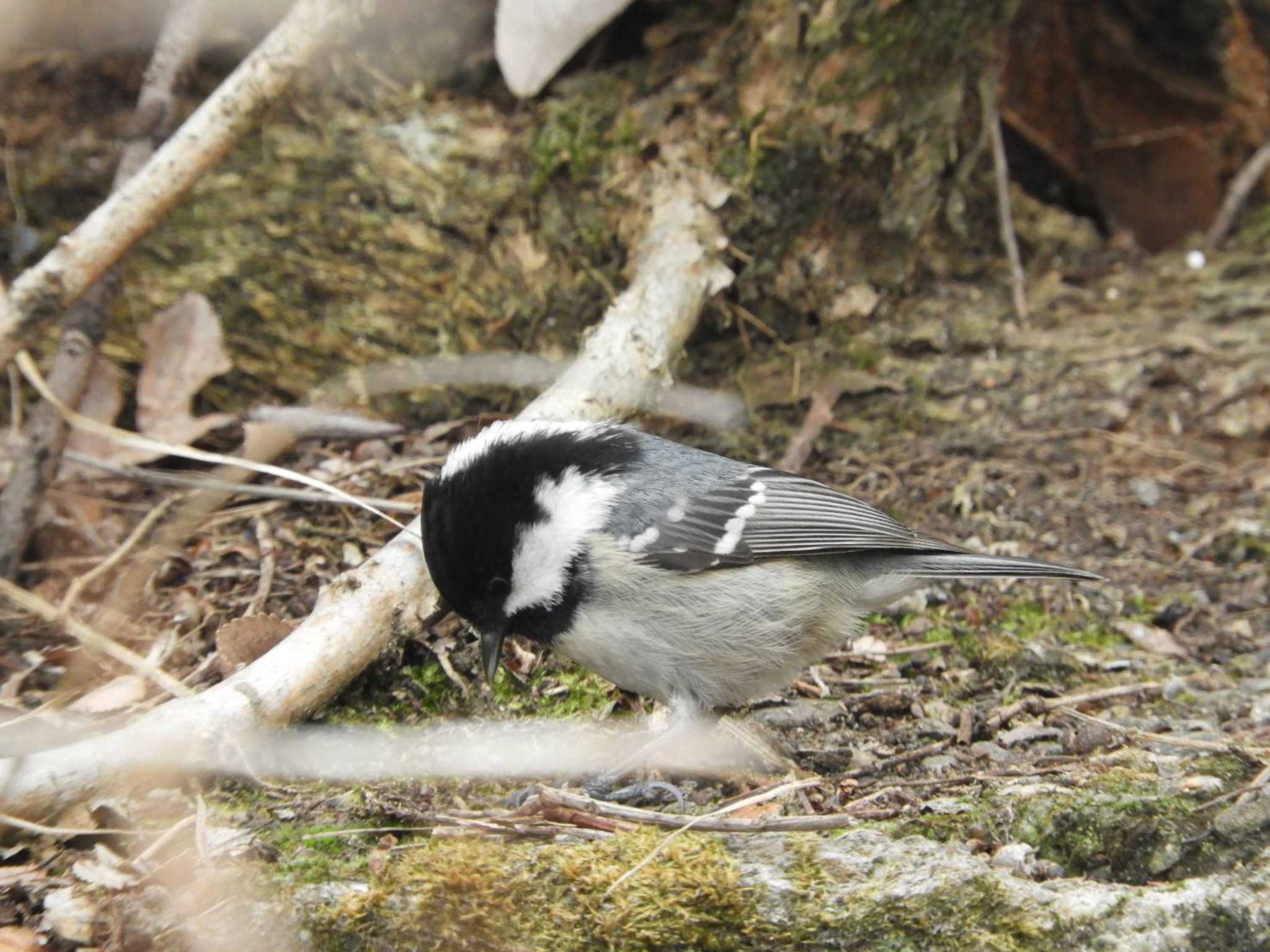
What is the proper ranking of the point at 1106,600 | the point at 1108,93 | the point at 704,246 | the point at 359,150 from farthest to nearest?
the point at 1108,93 < the point at 359,150 < the point at 704,246 < the point at 1106,600

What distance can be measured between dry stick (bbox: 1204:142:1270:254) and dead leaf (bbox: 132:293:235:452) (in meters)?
4.03

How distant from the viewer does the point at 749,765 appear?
9.31 feet

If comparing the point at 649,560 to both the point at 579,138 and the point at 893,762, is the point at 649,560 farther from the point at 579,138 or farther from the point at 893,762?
the point at 579,138

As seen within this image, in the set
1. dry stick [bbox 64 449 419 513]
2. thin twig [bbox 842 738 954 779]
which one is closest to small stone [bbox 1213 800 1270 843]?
thin twig [bbox 842 738 954 779]

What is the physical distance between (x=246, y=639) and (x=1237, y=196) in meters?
4.48

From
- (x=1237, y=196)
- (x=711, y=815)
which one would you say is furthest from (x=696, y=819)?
(x=1237, y=196)

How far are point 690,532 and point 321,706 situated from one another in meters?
0.94

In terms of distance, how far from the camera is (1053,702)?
3.07 m

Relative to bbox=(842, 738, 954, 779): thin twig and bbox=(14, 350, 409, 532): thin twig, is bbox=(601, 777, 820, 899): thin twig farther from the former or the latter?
bbox=(14, 350, 409, 532): thin twig

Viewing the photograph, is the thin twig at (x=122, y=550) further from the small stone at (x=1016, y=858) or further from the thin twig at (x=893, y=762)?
the small stone at (x=1016, y=858)

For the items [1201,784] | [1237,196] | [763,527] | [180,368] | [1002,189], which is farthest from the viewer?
[1237,196]

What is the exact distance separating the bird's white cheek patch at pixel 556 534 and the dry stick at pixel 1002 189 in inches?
102

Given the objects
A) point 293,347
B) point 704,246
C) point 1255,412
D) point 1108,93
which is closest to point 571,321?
point 704,246

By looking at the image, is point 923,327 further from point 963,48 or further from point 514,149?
point 514,149
